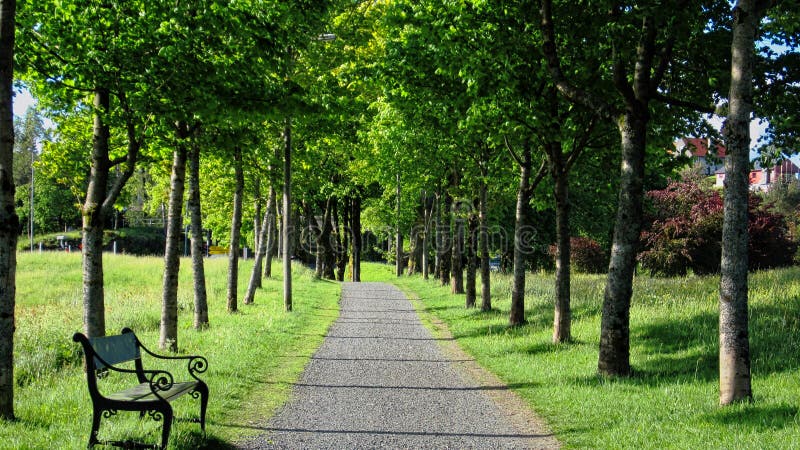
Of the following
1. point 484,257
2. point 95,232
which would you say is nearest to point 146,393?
point 95,232

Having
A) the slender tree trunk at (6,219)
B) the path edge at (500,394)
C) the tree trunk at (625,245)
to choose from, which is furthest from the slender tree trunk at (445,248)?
the slender tree trunk at (6,219)

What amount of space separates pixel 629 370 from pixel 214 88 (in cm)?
789

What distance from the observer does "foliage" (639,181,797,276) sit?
26.0m

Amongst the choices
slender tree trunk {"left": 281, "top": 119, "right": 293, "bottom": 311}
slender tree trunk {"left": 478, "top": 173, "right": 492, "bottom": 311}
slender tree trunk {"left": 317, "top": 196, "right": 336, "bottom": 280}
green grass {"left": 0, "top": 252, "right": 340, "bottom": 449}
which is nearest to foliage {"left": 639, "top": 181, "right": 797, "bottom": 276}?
slender tree trunk {"left": 478, "top": 173, "right": 492, "bottom": 311}

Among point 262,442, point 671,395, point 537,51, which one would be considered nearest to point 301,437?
point 262,442

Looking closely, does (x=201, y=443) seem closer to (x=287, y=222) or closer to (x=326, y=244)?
(x=287, y=222)

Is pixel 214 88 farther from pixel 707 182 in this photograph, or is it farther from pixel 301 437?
pixel 707 182

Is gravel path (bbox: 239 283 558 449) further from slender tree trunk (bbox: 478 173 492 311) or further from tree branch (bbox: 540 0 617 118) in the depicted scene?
slender tree trunk (bbox: 478 173 492 311)

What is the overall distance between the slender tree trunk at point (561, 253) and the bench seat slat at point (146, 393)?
8247 mm

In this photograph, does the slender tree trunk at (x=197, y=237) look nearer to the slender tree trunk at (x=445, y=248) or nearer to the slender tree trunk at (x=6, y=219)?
the slender tree trunk at (x=6, y=219)

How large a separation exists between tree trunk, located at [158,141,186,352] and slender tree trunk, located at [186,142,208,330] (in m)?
1.11

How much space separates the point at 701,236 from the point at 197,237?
2162 centimetres

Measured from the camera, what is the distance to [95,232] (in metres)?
9.43

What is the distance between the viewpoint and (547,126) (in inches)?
474
